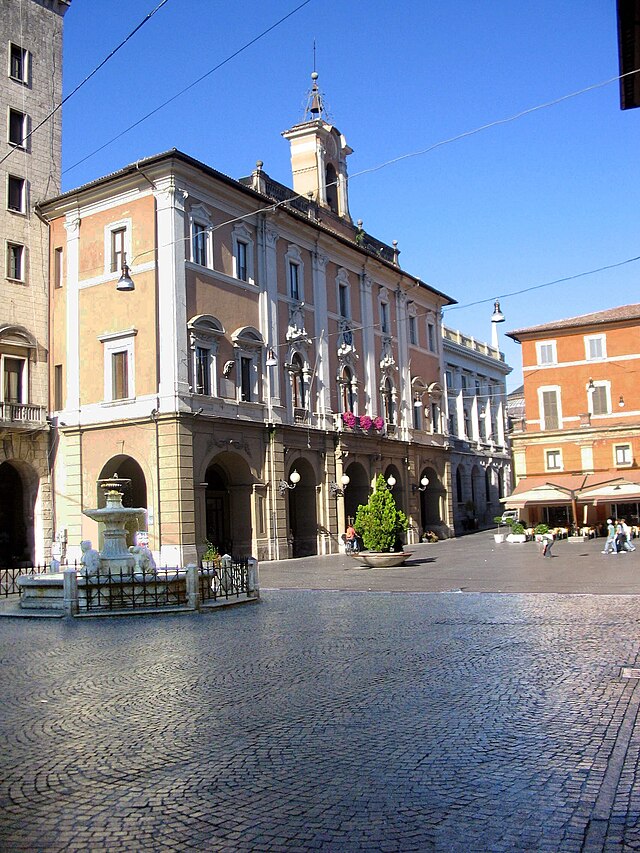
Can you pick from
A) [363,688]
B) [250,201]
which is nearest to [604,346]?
[250,201]

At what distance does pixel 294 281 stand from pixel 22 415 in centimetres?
1239

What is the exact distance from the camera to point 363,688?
840 centimetres

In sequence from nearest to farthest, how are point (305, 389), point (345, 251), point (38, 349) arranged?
1. point (38, 349)
2. point (305, 389)
3. point (345, 251)

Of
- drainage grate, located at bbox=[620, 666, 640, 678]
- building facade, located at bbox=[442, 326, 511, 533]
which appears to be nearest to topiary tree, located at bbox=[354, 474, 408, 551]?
drainage grate, located at bbox=[620, 666, 640, 678]

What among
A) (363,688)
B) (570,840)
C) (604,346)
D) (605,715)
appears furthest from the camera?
(604,346)

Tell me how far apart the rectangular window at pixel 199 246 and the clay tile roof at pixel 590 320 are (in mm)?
23862

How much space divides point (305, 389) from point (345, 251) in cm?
808

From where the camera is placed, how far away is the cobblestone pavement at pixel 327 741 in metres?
4.75

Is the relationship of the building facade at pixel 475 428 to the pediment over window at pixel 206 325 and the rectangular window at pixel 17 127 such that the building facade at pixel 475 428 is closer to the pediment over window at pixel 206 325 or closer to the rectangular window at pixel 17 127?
the pediment over window at pixel 206 325

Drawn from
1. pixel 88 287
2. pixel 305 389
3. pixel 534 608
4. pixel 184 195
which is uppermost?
pixel 184 195

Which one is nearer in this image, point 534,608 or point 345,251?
point 534,608

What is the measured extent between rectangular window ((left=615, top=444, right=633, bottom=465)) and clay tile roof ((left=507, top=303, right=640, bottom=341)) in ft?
22.8

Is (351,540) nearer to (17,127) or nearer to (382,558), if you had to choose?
(382,558)

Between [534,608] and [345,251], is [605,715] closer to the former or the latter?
[534,608]
